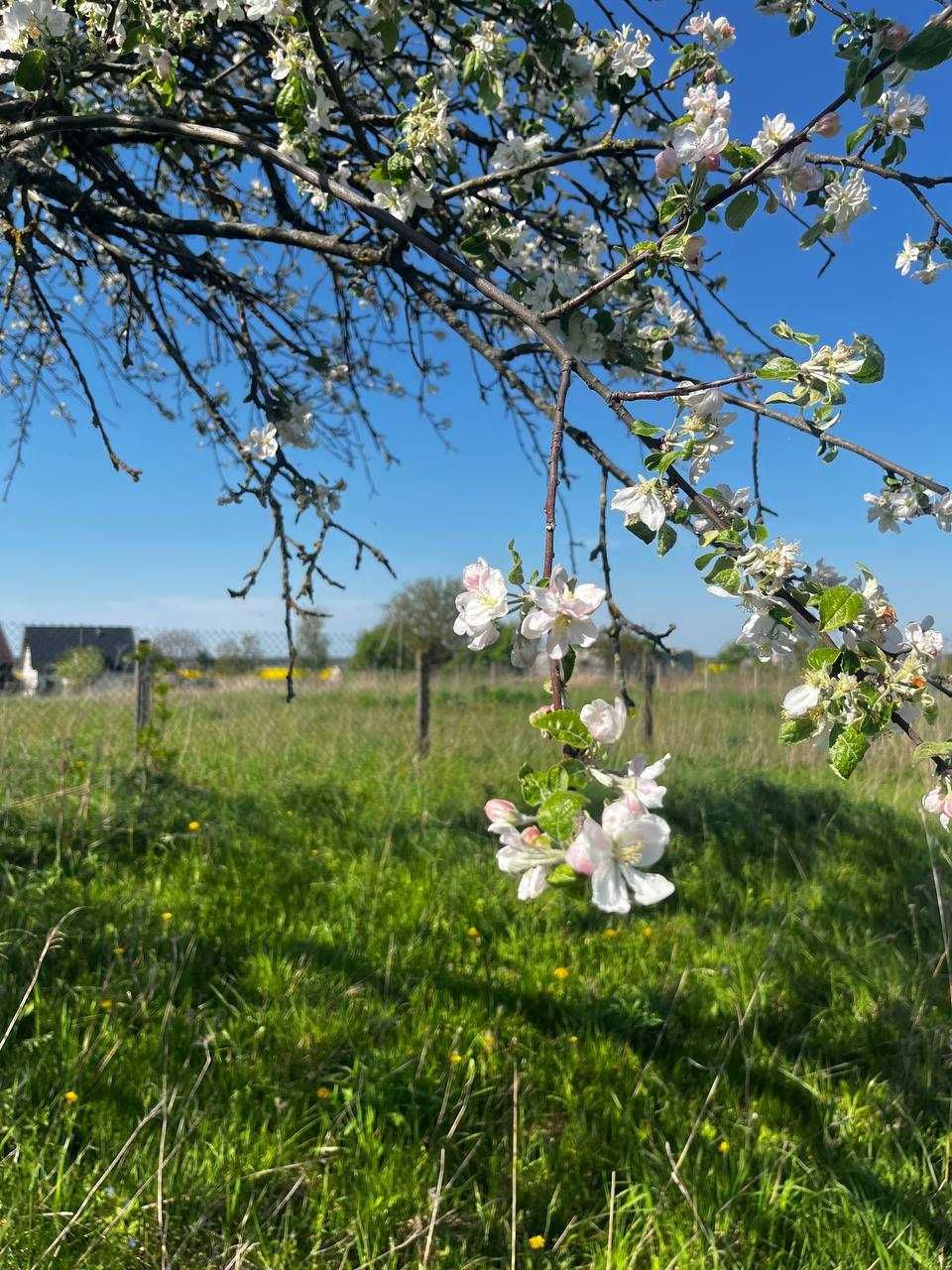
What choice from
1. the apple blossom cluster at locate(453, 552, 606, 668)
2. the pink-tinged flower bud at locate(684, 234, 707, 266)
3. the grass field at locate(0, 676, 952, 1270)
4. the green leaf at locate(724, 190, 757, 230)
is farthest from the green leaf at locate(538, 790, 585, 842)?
the grass field at locate(0, 676, 952, 1270)

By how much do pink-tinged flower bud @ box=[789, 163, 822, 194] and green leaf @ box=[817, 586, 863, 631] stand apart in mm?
890

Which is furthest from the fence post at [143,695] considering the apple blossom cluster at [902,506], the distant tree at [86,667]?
the apple blossom cluster at [902,506]

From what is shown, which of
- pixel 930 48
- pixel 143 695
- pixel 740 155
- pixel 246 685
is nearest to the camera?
pixel 930 48

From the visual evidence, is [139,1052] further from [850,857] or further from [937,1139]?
[850,857]

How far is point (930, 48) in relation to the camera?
1032 mm

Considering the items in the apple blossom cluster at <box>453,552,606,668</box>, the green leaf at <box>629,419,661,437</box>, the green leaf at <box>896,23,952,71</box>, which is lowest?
the apple blossom cluster at <box>453,552,606,668</box>

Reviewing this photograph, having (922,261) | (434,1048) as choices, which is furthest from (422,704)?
(922,261)

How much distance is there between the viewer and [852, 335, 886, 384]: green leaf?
1057 millimetres

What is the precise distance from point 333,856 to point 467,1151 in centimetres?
179

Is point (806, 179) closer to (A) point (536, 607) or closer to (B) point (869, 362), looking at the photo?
(B) point (869, 362)

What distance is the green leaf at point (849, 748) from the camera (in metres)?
0.89

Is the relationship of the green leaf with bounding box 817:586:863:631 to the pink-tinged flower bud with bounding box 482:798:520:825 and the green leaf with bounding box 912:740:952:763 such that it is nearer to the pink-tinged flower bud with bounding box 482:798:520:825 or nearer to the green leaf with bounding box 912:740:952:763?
the green leaf with bounding box 912:740:952:763

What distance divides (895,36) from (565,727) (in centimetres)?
133

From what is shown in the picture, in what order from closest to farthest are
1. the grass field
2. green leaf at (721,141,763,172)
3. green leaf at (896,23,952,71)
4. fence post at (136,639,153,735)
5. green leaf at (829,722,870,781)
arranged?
green leaf at (829,722,870,781)
green leaf at (896,23,952,71)
green leaf at (721,141,763,172)
the grass field
fence post at (136,639,153,735)
